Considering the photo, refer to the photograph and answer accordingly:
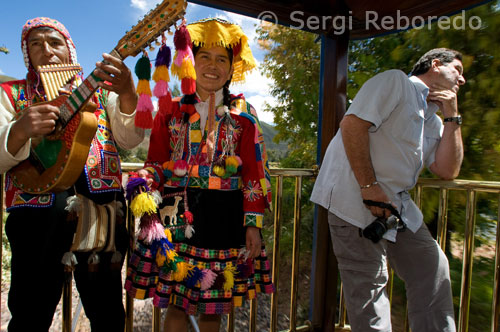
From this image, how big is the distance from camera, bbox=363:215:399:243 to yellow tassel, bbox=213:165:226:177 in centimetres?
78

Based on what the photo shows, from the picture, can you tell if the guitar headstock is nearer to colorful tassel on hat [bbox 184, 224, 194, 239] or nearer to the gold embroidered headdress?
the gold embroidered headdress

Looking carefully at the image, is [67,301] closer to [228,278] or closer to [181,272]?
[181,272]

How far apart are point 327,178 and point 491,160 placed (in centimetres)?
182

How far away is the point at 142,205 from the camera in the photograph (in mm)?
1444

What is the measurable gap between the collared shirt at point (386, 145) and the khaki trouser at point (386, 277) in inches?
4.6

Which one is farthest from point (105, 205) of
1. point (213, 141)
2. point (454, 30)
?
point (454, 30)

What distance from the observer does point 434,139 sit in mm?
2021

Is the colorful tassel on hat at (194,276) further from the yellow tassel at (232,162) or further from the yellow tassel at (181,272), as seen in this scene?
the yellow tassel at (232,162)

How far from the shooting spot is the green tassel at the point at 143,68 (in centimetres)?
138

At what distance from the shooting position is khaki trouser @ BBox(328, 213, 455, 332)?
158 cm

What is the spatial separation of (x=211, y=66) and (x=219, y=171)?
1.85ft

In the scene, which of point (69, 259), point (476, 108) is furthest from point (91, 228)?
point (476, 108)

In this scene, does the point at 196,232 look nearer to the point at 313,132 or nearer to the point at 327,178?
the point at 327,178

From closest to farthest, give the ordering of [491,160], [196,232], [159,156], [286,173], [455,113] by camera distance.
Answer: [196,232]
[159,156]
[455,113]
[286,173]
[491,160]
